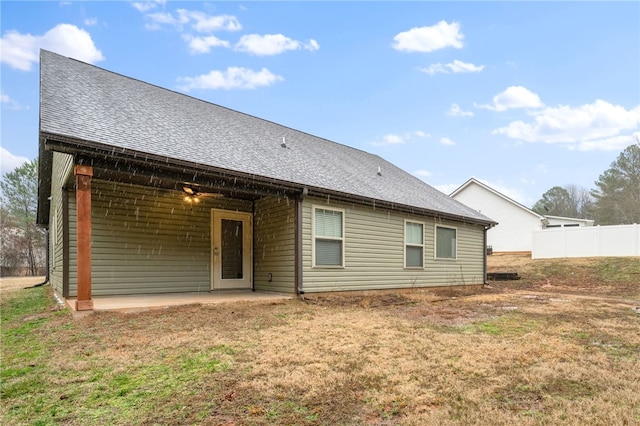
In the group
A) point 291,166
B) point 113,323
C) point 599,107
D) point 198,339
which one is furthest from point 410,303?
point 599,107

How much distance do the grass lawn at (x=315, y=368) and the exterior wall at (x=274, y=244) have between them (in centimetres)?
205

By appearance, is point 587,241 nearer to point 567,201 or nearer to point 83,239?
point 83,239

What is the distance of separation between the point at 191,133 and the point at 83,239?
3505mm

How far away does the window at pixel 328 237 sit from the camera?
825 centimetres

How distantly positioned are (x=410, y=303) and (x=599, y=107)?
125 ft

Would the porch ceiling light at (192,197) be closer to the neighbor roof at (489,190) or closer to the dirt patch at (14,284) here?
the dirt patch at (14,284)

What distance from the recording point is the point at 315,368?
3369 mm

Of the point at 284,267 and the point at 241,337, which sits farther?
the point at 284,267

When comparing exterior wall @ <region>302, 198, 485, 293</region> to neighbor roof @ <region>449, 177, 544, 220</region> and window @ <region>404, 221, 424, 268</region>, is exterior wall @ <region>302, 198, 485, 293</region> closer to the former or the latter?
→ window @ <region>404, 221, 424, 268</region>

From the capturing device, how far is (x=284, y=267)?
8.41m

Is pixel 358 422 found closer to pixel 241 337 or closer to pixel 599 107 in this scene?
pixel 241 337

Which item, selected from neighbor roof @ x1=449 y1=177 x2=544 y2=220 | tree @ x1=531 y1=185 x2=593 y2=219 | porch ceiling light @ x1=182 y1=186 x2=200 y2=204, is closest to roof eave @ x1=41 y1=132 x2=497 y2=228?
porch ceiling light @ x1=182 y1=186 x2=200 y2=204

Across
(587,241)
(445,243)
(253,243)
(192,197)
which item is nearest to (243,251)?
(253,243)

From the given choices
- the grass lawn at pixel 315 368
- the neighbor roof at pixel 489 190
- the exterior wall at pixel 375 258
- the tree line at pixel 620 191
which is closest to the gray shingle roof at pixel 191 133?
the exterior wall at pixel 375 258
